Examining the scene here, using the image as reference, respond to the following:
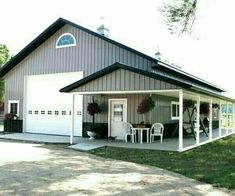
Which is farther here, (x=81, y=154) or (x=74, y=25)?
(x=74, y=25)

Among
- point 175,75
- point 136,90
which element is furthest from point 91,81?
point 175,75

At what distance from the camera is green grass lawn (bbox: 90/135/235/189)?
26.6 feet

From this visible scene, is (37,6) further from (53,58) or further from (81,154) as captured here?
(53,58)

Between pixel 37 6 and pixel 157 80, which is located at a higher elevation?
pixel 37 6

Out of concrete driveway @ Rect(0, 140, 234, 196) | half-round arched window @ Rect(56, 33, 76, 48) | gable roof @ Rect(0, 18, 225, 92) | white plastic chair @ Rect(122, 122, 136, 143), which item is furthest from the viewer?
half-round arched window @ Rect(56, 33, 76, 48)

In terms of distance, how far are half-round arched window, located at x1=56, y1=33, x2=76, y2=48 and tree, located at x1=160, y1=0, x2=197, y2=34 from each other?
811 cm

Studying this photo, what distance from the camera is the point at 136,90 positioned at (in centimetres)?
1270

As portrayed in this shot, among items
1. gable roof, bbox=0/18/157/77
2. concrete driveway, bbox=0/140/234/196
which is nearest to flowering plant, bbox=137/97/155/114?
gable roof, bbox=0/18/157/77

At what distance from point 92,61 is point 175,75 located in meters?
4.65

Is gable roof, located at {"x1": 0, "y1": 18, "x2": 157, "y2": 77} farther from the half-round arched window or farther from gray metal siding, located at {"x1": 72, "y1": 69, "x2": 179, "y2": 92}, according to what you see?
gray metal siding, located at {"x1": 72, "y1": 69, "x2": 179, "y2": 92}

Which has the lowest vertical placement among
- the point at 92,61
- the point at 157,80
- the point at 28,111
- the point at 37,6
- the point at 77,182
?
the point at 77,182

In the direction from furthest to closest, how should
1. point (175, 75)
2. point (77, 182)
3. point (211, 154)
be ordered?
point (175, 75) → point (211, 154) → point (77, 182)

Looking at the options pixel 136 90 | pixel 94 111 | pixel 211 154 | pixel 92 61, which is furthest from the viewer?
pixel 92 61

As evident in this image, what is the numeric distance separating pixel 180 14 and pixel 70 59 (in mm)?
8616
